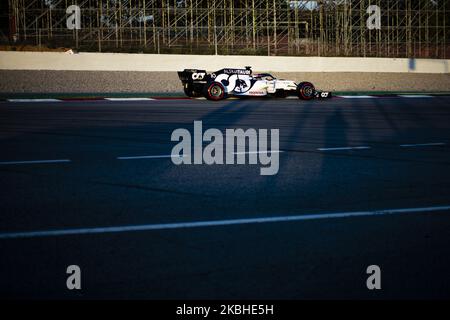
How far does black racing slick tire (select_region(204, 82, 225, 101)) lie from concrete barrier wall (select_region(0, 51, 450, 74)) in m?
14.4

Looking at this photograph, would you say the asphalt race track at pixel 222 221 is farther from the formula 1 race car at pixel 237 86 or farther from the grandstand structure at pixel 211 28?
the grandstand structure at pixel 211 28

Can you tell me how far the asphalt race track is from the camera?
4.59 meters

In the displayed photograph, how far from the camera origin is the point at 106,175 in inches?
340

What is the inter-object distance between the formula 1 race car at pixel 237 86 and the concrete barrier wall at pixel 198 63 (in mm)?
13359

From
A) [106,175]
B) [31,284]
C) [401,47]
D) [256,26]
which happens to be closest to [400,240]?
[31,284]

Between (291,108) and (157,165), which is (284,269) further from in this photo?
(291,108)

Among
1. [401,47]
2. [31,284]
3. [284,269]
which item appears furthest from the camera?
[401,47]

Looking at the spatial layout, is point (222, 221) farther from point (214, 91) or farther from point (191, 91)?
point (191, 91)

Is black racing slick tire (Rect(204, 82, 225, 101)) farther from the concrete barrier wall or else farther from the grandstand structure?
the grandstand structure

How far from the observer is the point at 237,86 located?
26078 mm

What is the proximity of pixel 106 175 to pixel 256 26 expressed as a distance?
3843cm

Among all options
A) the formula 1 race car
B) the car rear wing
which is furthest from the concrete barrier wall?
the car rear wing
